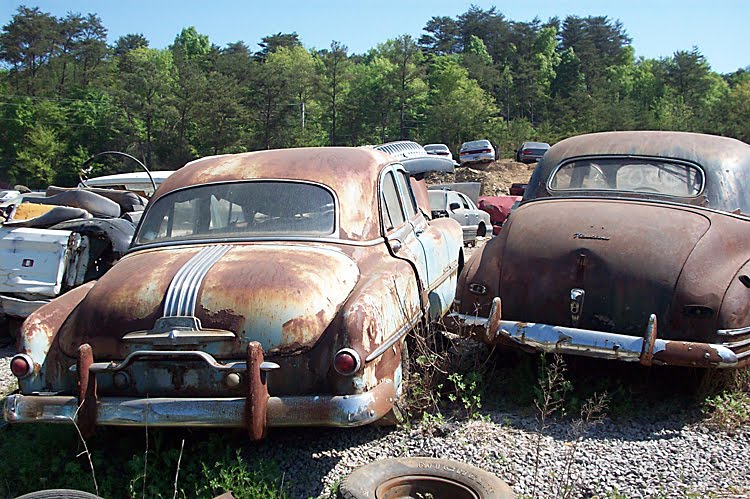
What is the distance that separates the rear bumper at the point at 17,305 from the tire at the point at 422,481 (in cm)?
438

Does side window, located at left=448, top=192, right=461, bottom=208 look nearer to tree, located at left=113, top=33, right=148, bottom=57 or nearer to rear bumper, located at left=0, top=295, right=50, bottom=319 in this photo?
rear bumper, located at left=0, top=295, right=50, bottom=319

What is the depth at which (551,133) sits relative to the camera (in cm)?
5853

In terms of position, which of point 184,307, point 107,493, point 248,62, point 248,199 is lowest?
point 107,493

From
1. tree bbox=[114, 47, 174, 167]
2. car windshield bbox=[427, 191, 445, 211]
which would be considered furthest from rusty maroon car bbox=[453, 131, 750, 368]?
tree bbox=[114, 47, 174, 167]

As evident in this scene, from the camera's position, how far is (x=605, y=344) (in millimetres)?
4816

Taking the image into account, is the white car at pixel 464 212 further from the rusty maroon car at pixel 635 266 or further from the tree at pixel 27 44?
the tree at pixel 27 44

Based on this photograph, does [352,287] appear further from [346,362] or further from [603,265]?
[603,265]

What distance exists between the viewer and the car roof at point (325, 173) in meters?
5.27

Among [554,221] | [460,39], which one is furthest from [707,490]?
[460,39]

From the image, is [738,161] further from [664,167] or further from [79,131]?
[79,131]

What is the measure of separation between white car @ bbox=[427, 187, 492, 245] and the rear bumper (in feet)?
35.0

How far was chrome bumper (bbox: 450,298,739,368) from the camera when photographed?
4.62 meters

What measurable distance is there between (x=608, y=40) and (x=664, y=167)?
103622 millimetres

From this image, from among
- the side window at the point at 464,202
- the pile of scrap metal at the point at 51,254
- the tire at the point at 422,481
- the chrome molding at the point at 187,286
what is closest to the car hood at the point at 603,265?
the tire at the point at 422,481
